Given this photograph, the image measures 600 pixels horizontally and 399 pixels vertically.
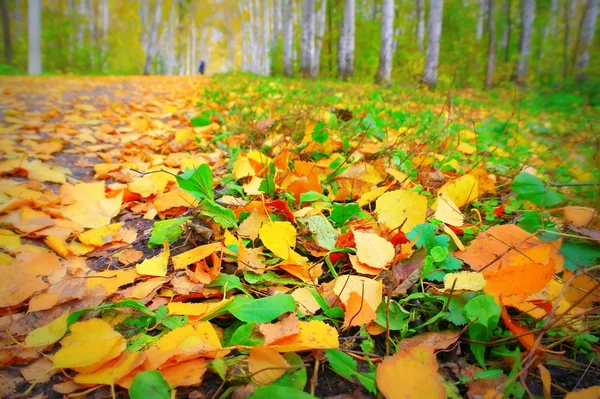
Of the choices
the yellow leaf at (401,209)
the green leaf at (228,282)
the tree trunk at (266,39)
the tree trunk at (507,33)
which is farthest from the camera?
the tree trunk at (266,39)

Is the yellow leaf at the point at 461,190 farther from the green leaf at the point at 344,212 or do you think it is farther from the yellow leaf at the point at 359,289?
the yellow leaf at the point at 359,289

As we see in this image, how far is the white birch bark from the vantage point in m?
9.07

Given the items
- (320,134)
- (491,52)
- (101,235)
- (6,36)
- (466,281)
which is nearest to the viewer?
(466,281)

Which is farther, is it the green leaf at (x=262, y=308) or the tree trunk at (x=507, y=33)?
the tree trunk at (x=507, y=33)

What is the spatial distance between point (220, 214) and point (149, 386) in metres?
0.57

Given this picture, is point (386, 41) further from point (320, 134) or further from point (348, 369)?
point (348, 369)

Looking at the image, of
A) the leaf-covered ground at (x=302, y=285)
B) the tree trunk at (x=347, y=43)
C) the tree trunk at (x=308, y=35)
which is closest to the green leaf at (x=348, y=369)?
the leaf-covered ground at (x=302, y=285)

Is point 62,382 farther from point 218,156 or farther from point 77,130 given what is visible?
point 77,130

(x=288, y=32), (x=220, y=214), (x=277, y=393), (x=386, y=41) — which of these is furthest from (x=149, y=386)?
(x=288, y=32)

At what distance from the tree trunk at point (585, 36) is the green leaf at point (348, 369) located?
31.1ft

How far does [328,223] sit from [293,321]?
414 millimetres

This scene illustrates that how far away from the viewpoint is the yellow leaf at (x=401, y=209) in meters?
1.05

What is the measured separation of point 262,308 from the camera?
0.75m

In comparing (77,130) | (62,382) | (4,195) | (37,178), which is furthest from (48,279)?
(77,130)
